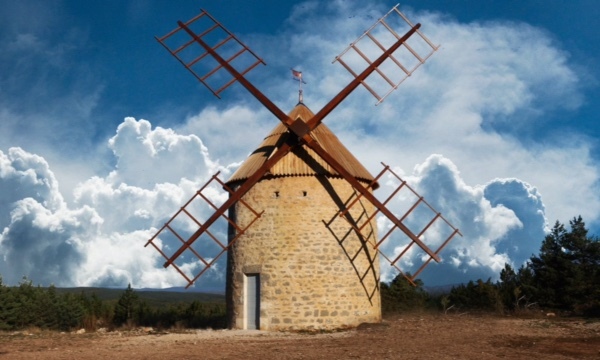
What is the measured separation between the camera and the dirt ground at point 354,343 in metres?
9.91

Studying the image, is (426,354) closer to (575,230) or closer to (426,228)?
(426,228)

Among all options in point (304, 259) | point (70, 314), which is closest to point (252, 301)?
point (304, 259)

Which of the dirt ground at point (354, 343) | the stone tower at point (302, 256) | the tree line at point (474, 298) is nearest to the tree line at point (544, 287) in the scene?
the tree line at point (474, 298)

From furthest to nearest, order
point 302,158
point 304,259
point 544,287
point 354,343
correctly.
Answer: point 544,287 < point 302,158 < point 304,259 < point 354,343

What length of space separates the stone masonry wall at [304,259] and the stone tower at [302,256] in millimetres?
26

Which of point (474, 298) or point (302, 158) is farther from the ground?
point (302, 158)

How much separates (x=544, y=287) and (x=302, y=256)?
1080 cm

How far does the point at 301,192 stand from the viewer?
15086 mm

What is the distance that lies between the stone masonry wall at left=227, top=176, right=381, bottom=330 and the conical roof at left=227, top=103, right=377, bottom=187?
0.28 metres

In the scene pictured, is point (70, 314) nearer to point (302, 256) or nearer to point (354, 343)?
point (302, 256)

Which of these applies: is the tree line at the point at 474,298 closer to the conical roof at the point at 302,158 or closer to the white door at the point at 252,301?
the white door at the point at 252,301

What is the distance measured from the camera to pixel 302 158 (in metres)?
15.5

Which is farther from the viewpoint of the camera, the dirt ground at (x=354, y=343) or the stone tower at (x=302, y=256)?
the stone tower at (x=302, y=256)

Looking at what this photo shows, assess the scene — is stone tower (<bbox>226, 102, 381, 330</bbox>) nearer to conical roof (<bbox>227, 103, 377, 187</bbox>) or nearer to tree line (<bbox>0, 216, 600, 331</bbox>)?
conical roof (<bbox>227, 103, 377, 187</bbox>)
